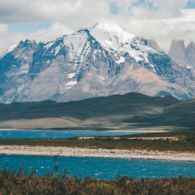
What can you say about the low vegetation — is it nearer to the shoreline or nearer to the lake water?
the lake water

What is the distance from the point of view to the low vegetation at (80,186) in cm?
5369

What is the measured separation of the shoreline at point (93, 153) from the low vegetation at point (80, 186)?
66504 mm

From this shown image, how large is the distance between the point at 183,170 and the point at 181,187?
47383 mm

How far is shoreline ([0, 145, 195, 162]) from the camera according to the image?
426ft

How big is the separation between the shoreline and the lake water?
6441mm

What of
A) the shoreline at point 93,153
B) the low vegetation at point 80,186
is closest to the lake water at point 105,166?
the shoreline at point 93,153

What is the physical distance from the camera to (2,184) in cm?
5678

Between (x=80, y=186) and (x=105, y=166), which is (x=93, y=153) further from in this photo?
(x=80, y=186)

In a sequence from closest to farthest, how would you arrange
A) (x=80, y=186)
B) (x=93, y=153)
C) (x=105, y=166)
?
A: (x=80, y=186)
(x=105, y=166)
(x=93, y=153)

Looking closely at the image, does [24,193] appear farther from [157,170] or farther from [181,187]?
[157,170]

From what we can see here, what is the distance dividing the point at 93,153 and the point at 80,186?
81838mm

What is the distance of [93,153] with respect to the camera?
139 meters

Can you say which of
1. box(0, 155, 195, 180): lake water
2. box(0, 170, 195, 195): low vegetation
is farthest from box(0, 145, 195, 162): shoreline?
box(0, 170, 195, 195): low vegetation

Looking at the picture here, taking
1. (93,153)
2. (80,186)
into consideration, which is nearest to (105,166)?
(93,153)
